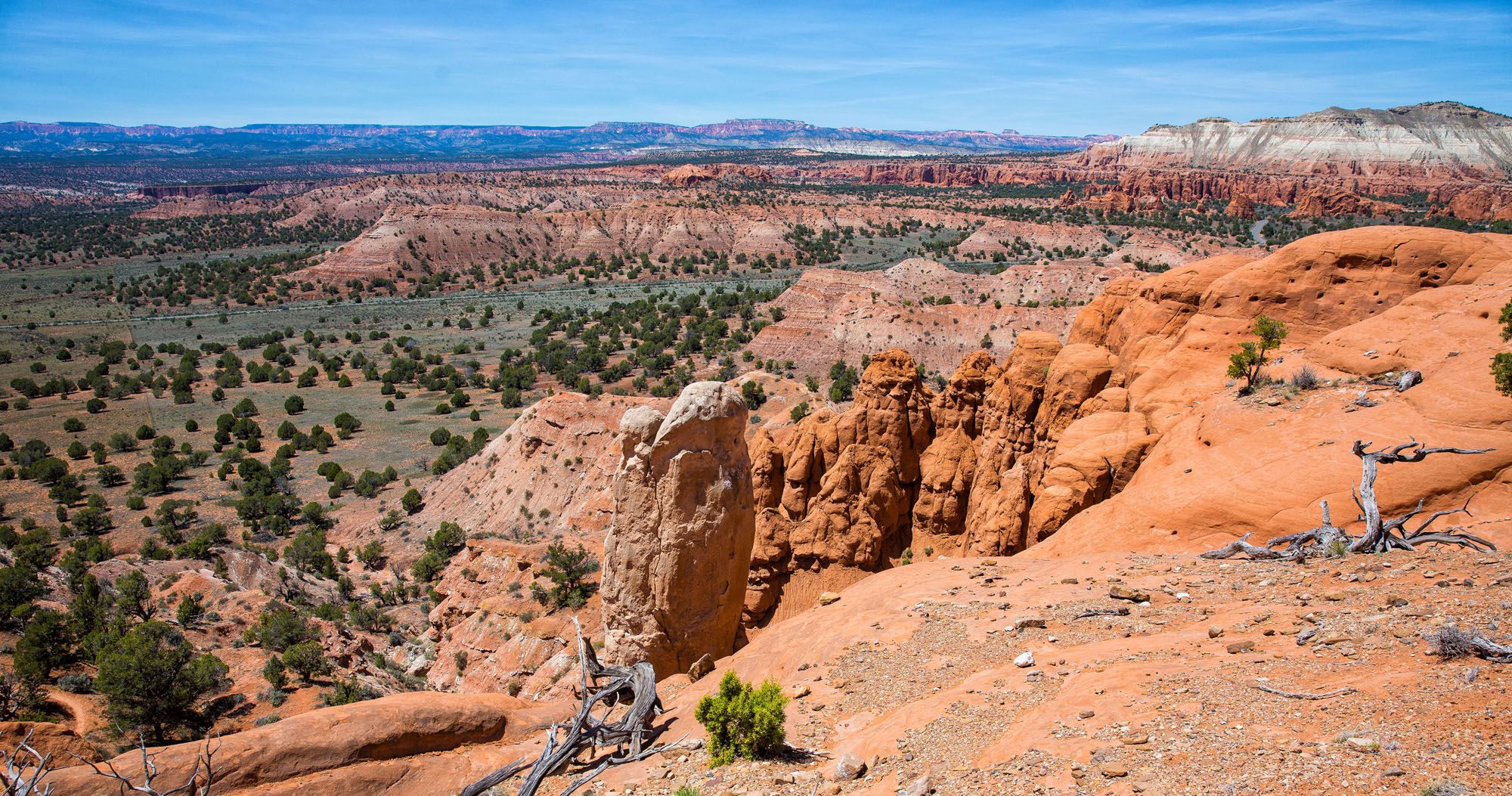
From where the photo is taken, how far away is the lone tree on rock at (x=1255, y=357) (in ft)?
58.3

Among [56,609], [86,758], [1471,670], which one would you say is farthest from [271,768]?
[56,609]

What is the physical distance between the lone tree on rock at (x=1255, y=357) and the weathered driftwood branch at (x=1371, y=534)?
14.4 ft

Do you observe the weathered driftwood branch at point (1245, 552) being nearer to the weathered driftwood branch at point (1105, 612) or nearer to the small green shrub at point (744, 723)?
the weathered driftwood branch at point (1105, 612)

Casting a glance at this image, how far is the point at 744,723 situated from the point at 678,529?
5346mm

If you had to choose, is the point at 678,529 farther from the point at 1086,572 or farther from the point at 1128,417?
the point at 1128,417

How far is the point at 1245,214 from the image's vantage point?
13288cm

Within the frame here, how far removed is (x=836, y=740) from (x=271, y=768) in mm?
7166

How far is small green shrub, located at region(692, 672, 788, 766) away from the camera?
867 centimetres

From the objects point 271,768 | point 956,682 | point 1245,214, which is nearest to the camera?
point 271,768

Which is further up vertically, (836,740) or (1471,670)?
(1471,670)

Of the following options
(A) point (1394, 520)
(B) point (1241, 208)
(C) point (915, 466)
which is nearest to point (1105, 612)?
(A) point (1394, 520)

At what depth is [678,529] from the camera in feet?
45.3

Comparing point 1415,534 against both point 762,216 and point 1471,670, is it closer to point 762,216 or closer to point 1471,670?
point 1471,670

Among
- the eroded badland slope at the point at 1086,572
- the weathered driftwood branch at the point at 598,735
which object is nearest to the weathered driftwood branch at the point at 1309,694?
the eroded badland slope at the point at 1086,572
